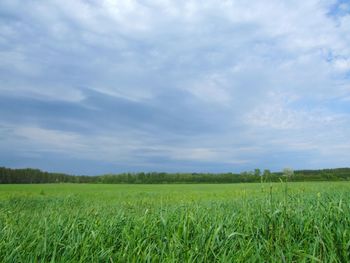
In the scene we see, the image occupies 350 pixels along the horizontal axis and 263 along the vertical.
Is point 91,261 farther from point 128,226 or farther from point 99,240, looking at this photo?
point 128,226

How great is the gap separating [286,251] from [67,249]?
A: 6.75 ft

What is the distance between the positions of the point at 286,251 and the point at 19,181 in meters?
90.2

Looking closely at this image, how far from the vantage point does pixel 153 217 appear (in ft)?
13.5

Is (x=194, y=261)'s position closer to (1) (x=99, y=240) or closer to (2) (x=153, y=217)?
(1) (x=99, y=240)

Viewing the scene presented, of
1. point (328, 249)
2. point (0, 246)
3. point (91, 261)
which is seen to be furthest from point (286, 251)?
point (0, 246)

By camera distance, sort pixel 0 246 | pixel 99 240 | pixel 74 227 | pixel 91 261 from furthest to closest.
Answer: pixel 74 227 < pixel 99 240 < pixel 0 246 < pixel 91 261

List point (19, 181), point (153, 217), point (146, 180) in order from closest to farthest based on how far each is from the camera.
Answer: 1. point (153, 217)
2. point (146, 180)
3. point (19, 181)

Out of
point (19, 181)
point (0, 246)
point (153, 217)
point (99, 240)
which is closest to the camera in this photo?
point (0, 246)

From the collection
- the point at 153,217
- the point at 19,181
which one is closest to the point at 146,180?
the point at 19,181

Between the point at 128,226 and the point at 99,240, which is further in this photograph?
the point at 128,226

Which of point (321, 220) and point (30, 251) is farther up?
point (321, 220)

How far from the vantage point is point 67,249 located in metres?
3.02

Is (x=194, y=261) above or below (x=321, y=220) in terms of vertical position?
below

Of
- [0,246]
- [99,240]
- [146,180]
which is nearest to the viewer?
[0,246]
